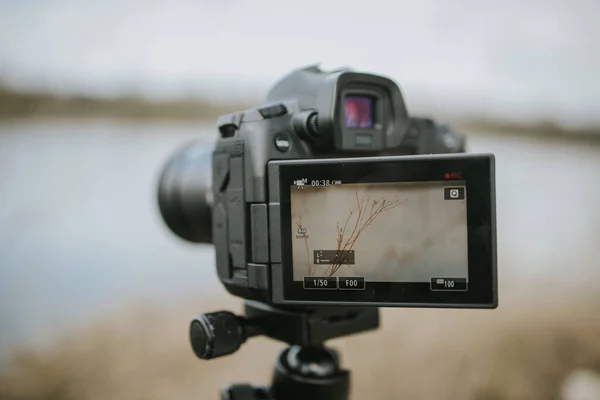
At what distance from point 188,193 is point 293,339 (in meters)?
0.32

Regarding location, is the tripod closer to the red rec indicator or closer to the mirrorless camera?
the mirrorless camera

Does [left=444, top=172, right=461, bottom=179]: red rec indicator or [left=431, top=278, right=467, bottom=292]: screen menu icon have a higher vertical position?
[left=444, top=172, right=461, bottom=179]: red rec indicator

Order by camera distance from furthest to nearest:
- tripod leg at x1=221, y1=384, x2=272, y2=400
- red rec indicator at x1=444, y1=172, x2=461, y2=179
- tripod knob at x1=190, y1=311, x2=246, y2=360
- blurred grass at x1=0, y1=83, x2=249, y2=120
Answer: blurred grass at x1=0, y1=83, x2=249, y2=120
tripod leg at x1=221, y1=384, x2=272, y2=400
tripod knob at x1=190, y1=311, x2=246, y2=360
red rec indicator at x1=444, y1=172, x2=461, y2=179

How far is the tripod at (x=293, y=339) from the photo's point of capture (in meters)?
0.71

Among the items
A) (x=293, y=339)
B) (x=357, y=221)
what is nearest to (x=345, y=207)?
(x=357, y=221)

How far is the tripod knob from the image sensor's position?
0.69m

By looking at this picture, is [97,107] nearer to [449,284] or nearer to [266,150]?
[266,150]

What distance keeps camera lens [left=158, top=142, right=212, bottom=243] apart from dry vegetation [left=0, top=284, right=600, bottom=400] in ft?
1.95

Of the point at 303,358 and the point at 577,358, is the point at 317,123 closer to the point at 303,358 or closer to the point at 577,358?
the point at 303,358

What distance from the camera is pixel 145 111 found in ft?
4.63

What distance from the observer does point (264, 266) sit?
2.08ft

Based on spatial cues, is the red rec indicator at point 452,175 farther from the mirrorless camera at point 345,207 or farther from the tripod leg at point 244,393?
the tripod leg at point 244,393

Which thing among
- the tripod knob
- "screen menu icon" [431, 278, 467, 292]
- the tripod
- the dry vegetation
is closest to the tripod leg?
the tripod

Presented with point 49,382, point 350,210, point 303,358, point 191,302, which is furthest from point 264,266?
point 49,382
